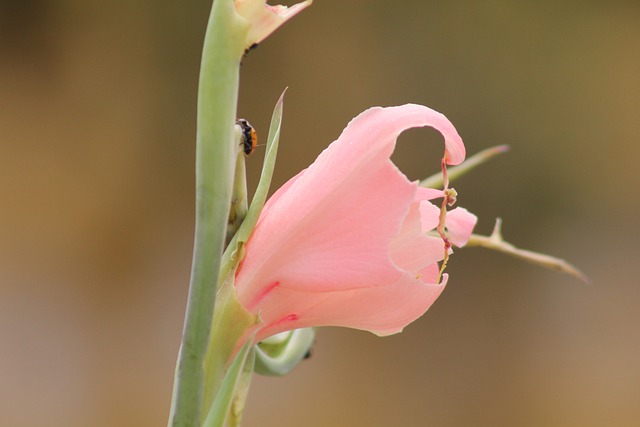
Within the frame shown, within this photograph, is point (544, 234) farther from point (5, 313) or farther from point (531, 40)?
point (5, 313)

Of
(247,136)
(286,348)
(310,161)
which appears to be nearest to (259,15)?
(247,136)

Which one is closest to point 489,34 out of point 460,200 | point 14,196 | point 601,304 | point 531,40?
point 531,40

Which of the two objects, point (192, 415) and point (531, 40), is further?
point (531, 40)

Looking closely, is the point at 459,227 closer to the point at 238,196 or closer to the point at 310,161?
the point at 238,196

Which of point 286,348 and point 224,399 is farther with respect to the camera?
point 286,348

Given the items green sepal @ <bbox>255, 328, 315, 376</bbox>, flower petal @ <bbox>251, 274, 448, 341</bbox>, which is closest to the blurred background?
green sepal @ <bbox>255, 328, 315, 376</bbox>

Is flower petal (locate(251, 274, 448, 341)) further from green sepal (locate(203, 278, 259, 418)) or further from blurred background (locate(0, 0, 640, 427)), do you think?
blurred background (locate(0, 0, 640, 427))
